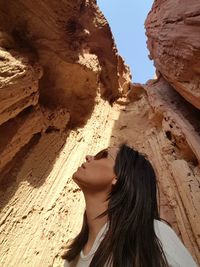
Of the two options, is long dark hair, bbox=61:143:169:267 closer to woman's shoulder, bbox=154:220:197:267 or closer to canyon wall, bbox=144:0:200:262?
woman's shoulder, bbox=154:220:197:267

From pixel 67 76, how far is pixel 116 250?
341 centimetres

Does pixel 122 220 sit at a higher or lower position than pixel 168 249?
higher

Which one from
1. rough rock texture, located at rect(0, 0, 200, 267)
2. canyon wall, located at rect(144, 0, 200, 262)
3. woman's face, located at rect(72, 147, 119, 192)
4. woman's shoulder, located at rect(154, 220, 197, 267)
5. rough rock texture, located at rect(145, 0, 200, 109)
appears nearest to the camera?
woman's shoulder, located at rect(154, 220, 197, 267)

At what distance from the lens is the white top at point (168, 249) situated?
1.89 m

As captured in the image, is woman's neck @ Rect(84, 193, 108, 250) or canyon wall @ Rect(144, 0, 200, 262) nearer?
woman's neck @ Rect(84, 193, 108, 250)

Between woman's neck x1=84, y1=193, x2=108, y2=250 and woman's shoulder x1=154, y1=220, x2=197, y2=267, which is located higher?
woman's neck x1=84, y1=193, x2=108, y2=250

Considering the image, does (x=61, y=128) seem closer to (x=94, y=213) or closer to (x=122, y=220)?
(x=94, y=213)

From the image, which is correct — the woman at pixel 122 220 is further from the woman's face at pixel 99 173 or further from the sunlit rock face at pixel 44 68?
the sunlit rock face at pixel 44 68

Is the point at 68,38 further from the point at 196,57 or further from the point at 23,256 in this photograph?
the point at 23,256

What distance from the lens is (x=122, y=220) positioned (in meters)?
2.11

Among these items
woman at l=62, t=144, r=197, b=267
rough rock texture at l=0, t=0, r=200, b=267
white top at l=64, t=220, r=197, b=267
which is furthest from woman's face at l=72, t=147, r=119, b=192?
rough rock texture at l=0, t=0, r=200, b=267

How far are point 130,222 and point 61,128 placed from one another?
118 inches

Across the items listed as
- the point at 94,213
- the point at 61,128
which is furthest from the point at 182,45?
the point at 94,213

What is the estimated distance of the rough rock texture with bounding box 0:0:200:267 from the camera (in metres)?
3.37
